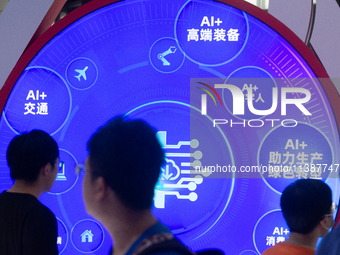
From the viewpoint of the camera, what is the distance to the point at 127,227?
2.77 ft

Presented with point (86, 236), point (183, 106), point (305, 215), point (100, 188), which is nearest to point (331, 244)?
point (305, 215)

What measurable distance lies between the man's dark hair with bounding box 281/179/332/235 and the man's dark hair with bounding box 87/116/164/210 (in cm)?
84

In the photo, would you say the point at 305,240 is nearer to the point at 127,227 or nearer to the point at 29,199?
the point at 127,227

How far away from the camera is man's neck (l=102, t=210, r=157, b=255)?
0.83 meters

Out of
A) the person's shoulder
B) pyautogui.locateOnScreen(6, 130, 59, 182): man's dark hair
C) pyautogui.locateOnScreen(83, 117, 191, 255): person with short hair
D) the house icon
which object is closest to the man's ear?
pyautogui.locateOnScreen(83, 117, 191, 255): person with short hair

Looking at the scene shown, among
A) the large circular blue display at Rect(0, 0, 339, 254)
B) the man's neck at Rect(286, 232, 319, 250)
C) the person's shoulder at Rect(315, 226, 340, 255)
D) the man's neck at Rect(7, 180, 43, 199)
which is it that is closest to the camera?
the person's shoulder at Rect(315, 226, 340, 255)

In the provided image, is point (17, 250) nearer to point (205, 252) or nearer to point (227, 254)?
point (205, 252)

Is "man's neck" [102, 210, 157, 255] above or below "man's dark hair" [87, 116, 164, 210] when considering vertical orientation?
below

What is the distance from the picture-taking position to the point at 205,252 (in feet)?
5.20

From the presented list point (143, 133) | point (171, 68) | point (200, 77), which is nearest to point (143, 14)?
point (171, 68)

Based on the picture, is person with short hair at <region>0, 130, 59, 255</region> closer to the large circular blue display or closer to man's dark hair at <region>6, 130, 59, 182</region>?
man's dark hair at <region>6, 130, 59, 182</region>

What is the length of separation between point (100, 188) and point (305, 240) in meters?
1.01

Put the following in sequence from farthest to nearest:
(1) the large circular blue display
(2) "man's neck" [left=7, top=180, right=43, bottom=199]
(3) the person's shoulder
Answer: (1) the large circular blue display
(2) "man's neck" [left=7, top=180, right=43, bottom=199]
(3) the person's shoulder

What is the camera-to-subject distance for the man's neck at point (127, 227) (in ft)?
2.72
